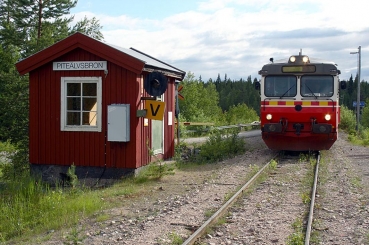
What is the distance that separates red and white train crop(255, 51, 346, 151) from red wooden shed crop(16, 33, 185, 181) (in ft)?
14.7

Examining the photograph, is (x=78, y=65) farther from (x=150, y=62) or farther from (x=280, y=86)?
(x=280, y=86)

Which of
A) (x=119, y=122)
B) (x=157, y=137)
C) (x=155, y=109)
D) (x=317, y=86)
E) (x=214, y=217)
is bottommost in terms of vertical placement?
(x=214, y=217)

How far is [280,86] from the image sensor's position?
14469 mm

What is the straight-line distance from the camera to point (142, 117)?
10.8 metres

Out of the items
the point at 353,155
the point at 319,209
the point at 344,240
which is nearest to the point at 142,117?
the point at 319,209

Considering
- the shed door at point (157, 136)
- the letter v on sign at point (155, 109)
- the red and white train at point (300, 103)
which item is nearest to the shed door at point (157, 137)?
the shed door at point (157, 136)

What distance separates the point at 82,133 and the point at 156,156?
2097 millimetres

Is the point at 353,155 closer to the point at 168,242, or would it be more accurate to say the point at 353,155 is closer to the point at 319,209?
the point at 319,209

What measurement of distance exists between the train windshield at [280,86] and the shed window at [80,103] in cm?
578

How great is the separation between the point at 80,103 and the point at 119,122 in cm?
116

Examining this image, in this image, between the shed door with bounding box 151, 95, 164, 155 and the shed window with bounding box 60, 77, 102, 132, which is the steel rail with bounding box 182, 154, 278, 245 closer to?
the shed door with bounding box 151, 95, 164, 155

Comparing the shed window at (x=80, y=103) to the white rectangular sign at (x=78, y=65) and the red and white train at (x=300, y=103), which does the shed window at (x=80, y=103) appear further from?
the red and white train at (x=300, y=103)

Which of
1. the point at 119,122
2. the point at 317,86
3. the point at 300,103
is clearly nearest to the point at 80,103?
the point at 119,122

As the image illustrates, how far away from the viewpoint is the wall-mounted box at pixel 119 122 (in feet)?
34.5
